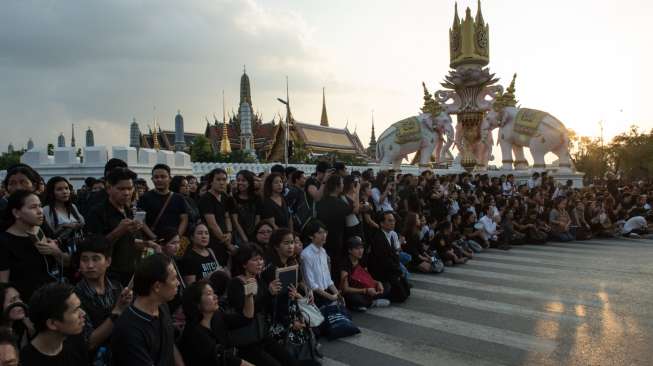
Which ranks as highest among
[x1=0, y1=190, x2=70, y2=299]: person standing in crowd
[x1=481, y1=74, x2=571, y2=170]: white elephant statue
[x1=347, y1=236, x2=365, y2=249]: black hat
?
[x1=481, y1=74, x2=571, y2=170]: white elephant statue

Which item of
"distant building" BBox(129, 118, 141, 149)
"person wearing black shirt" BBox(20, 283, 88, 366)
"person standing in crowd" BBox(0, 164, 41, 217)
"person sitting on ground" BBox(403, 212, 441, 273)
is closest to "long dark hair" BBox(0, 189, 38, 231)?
"person standing in crowd" BBox(0, 164, 41, 217)

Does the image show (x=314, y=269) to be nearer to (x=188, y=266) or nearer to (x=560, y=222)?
(x=188, y=266)

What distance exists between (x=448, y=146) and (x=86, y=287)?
20714mm

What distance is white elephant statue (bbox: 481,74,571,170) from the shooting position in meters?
19.2

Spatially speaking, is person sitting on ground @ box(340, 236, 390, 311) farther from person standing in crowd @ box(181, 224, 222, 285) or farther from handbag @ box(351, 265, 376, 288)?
person standing in crowd @ box(181, 224, 222, 285)

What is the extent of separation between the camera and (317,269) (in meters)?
5.22

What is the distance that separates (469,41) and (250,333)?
23.2 meters

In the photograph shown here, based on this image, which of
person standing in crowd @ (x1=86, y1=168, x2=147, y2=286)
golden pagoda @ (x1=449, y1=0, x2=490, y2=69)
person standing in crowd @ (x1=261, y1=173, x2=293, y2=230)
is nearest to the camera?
person standing in crowd @ (x1=86, y1=168, x2=147, y2=286)

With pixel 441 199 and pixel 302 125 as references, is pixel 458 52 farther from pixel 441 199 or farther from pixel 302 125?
pixel 302 125

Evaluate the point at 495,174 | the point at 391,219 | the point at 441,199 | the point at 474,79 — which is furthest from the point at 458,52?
the point at 391,219

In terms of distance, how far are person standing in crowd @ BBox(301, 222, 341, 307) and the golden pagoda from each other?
20937mm

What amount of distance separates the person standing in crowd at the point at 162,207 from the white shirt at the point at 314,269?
1.33 metres

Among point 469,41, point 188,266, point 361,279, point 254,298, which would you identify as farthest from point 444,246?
point 469,41

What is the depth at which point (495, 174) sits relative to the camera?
2030cm
